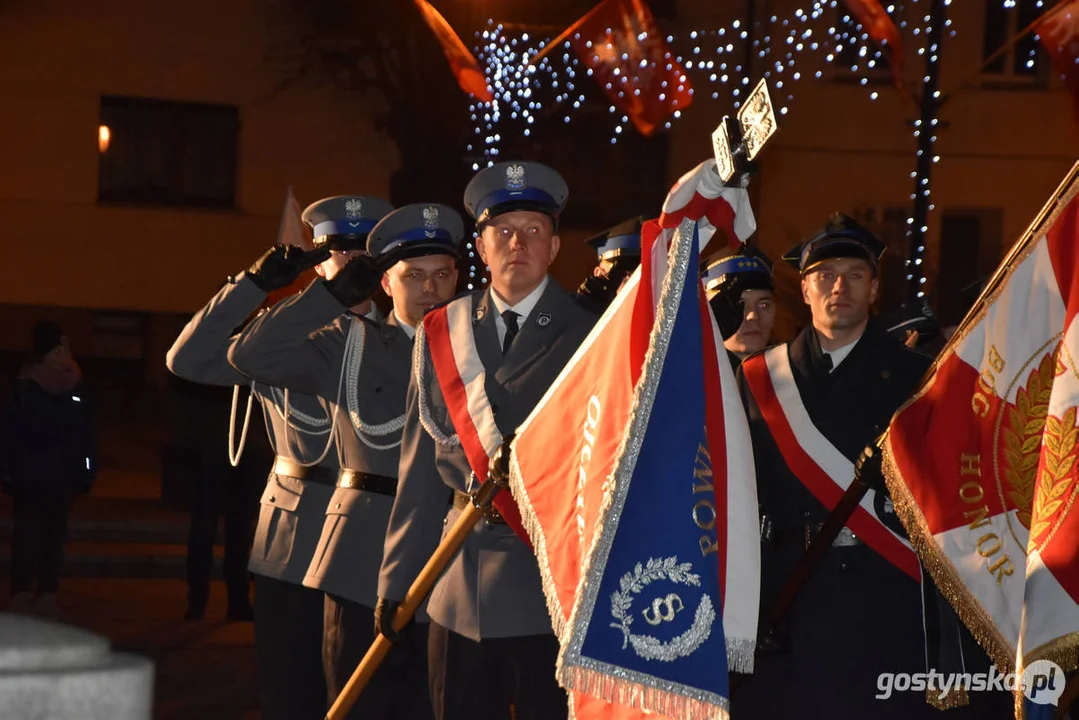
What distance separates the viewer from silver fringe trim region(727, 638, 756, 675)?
4281mm

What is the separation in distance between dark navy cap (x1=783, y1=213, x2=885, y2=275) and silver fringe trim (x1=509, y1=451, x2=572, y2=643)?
4.36ft

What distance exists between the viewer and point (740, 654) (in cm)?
432

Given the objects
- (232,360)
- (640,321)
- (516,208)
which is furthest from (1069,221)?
(232,360)

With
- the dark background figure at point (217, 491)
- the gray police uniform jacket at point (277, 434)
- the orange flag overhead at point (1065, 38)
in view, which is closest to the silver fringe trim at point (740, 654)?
the gray police uniform jacket at point (277, 434)

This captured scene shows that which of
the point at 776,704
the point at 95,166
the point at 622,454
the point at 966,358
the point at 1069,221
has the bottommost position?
the point at 776,704

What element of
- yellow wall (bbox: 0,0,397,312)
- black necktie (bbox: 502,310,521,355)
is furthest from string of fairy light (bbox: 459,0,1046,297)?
black necktie (bbox: 502,310,521,355)

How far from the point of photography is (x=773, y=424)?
5.40 m

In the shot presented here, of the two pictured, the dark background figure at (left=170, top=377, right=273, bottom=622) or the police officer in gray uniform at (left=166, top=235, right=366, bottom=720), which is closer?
the police officer in gray uniform at (left=166, top=235, right=366, bottom=720)

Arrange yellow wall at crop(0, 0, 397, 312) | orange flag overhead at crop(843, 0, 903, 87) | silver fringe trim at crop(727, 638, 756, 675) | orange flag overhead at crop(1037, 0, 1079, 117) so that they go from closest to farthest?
1. silver fringe trim at crop(727, 638, 756, 675)
2. orange flag overhead at crop(1037, 0, 1079, 117)
3. orange flag overhead at crop(843, 0, 903, 87)
4. yellow wall at crop(0, 0, 397, 312)

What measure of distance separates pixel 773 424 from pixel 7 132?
18.5 metres

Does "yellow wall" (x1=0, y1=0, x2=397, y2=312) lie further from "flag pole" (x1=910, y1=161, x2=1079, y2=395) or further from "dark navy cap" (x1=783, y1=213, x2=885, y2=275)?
"flag pole" (x1=910, y1=161, x2=1079, y2=395)

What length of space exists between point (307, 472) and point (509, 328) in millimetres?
1283

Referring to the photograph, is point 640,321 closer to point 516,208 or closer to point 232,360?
point 516,208

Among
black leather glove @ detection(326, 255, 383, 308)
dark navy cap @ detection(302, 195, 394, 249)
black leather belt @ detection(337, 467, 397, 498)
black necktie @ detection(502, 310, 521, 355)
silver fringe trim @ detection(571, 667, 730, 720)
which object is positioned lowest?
silver fringe trim @ detection(571, 667, 730, 720)
